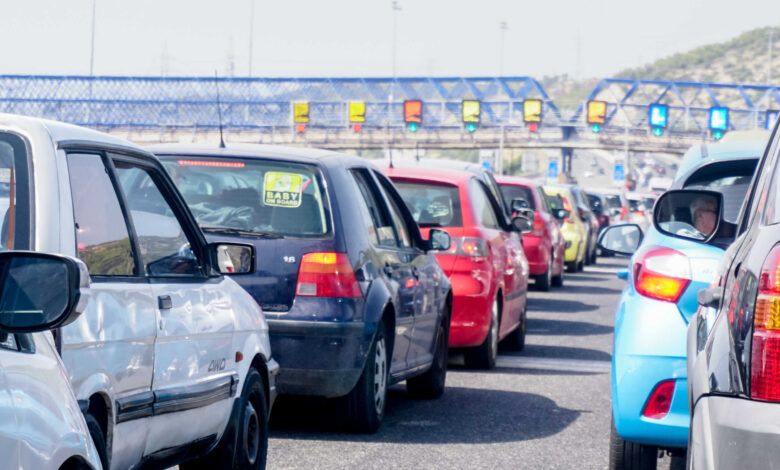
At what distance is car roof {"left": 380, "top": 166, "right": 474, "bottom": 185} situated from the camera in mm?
10906

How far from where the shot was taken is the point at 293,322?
286 inches

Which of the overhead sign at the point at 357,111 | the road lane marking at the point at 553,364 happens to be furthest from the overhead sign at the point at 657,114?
the road lane marking at the point at 553,364

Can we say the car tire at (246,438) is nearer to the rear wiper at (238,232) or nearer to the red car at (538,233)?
the rear wiper at (238,232)

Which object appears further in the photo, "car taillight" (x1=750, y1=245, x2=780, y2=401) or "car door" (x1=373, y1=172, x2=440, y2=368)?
"car door" (x1=373, y1=172, x2=440, y2=368)

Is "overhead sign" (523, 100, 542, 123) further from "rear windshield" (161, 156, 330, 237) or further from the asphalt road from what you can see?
"rear windshield" (161, 156, 330, 237)

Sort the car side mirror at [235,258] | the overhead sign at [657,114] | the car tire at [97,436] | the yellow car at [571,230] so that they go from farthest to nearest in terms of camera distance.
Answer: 1. the overhead sign at [657,114]
2. the yellow car at [571,230]
3. the car side mirror at [235,258]
4. the car tire at [97,436]

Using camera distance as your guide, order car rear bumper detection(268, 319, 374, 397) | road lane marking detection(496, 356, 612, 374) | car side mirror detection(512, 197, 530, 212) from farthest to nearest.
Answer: car side mirror detection(512, 197, 530, 212) < road lane marking detection(496, 356, 612, 374) < car rear bumper detection(268, 319, 374, 397)

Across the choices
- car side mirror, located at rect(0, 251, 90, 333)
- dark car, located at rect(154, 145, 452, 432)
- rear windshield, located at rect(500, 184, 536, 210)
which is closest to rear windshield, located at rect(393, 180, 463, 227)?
dark car, located at rect(154, 145, 452, 432)

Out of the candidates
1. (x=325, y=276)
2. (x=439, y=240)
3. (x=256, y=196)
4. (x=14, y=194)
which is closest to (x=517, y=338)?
(x=439, y=240)

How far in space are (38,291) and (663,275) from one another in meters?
3.42

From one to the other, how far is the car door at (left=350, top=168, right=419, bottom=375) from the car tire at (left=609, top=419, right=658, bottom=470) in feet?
7.57

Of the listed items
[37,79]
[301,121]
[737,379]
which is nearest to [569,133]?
[301,121]

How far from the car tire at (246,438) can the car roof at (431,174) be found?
4.91 meters

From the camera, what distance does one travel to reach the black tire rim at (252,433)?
5820 millimetres
